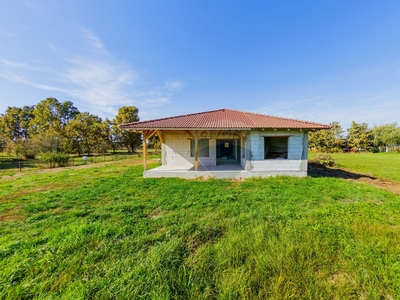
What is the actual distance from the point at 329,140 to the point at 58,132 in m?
48.8

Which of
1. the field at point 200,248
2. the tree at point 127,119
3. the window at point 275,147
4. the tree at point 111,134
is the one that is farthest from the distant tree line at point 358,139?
the tree at point 111,134

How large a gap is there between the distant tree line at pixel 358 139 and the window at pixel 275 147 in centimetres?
2714

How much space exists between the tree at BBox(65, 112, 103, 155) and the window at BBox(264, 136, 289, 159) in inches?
1138

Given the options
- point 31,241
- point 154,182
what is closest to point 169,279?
point 31,241

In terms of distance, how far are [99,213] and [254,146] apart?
24.2 feet

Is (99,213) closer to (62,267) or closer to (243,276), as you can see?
(62,267)

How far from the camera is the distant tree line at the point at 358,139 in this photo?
3133cm

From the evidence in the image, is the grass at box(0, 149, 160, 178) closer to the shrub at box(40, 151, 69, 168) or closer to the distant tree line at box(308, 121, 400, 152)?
the shrub at box(40, 151, 69, 168)

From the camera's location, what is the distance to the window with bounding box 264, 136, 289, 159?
10552 mm

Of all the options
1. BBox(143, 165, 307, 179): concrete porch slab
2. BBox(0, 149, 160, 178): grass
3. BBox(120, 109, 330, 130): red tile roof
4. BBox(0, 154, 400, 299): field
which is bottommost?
BBox(0, 154, 400, 299): field

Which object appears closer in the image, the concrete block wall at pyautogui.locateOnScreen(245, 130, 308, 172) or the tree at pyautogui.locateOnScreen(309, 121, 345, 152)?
the concrete block wall at pyautogui.locateOnScreen(245, 130, 308, 172)

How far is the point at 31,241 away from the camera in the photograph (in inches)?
117

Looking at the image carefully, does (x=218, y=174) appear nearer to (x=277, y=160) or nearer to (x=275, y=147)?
(x=277, y=160)

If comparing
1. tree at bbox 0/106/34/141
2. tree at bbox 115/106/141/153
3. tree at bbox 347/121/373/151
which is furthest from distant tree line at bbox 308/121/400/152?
tree at bbox 0/106/34/141
